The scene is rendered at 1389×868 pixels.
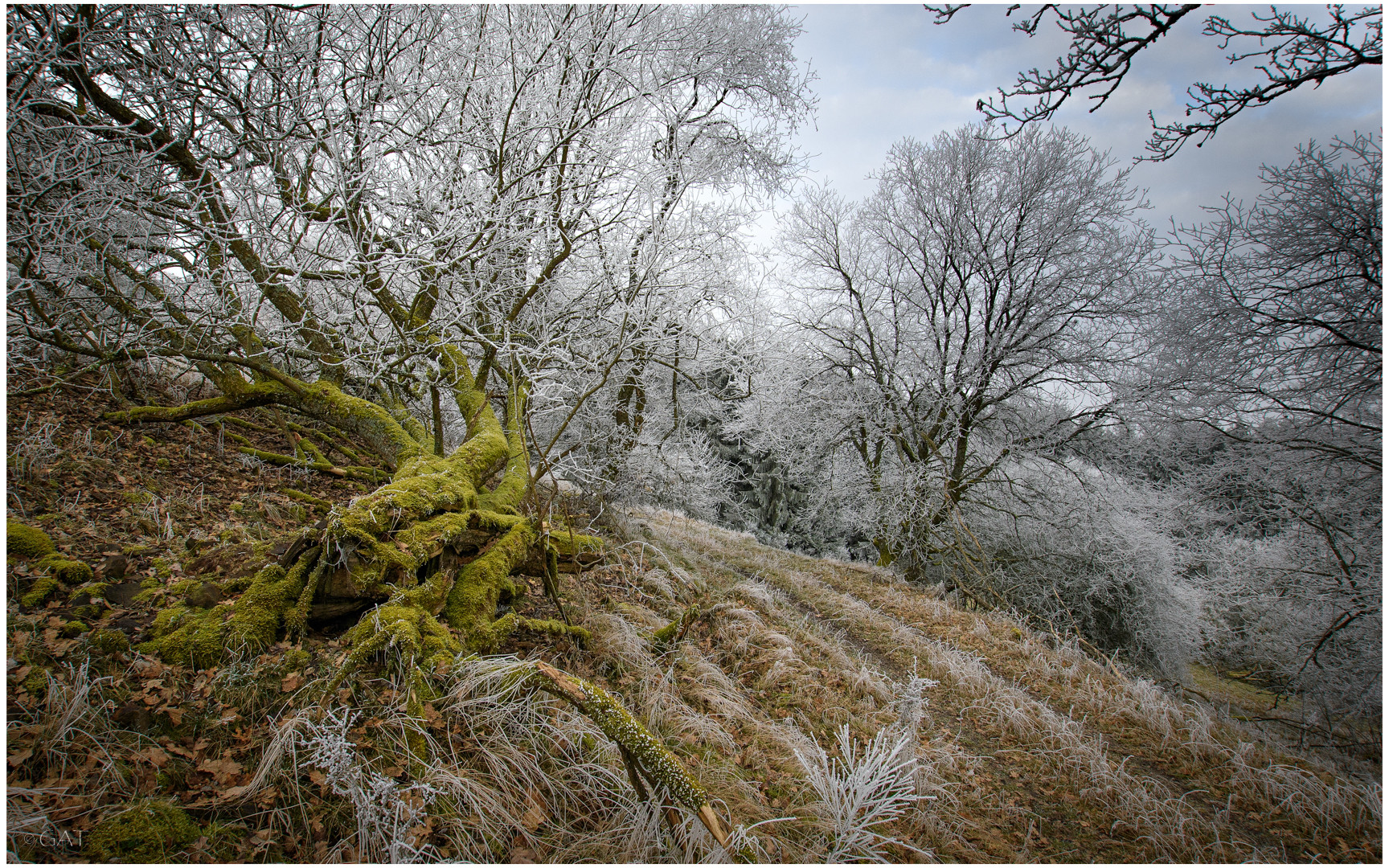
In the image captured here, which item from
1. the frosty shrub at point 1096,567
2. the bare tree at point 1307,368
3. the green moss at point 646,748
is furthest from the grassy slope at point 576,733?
the frosty shrub at point 1096,567

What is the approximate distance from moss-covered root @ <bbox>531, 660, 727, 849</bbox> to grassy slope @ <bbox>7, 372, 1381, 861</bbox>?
195mm

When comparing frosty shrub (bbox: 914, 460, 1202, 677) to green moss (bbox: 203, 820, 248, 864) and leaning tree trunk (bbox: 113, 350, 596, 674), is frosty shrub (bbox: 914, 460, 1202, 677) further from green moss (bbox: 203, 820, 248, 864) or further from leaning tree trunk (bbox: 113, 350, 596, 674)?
green moss (bbox: 203, 820, 248, 864)

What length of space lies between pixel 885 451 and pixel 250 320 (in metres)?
10.1

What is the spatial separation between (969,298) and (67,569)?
32.8 ft

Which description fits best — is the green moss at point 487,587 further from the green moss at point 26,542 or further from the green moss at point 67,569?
the green moss at point 26,542

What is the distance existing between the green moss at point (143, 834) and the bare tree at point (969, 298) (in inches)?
310

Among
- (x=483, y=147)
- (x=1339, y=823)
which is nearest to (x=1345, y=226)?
(x=1339, y=823)

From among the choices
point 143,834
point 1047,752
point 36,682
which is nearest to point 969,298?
point 1047,752

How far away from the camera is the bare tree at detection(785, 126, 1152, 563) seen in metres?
7.36

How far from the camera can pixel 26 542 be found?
7.29ft

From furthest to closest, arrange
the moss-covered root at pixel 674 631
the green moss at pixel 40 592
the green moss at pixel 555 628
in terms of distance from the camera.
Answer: the moss-covered root at pixel 674 631 < the green moss at pixel 555 628 < the green moss at pixel 40 592

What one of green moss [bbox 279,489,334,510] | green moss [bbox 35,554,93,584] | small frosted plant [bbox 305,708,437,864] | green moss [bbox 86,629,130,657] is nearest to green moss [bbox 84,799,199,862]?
small frosted plant [bbox 305,708,437,864]

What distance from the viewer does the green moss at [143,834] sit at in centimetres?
129

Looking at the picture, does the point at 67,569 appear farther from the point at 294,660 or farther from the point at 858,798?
the point at 858,798
